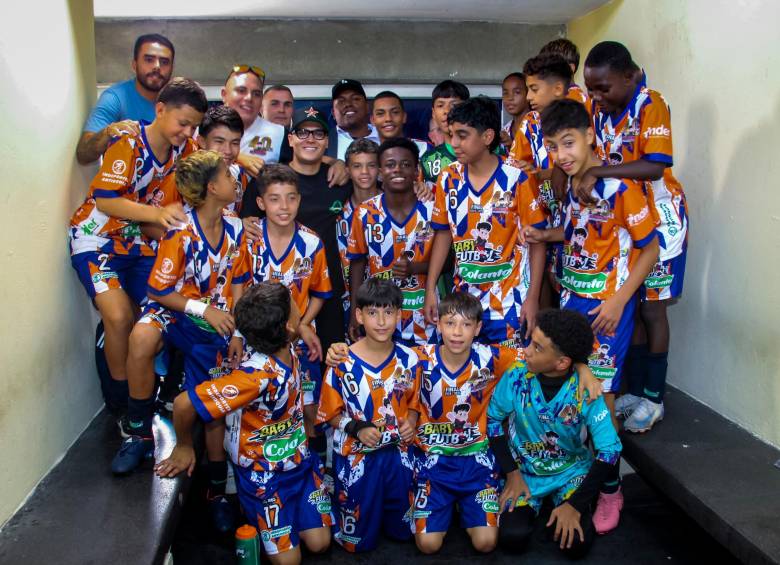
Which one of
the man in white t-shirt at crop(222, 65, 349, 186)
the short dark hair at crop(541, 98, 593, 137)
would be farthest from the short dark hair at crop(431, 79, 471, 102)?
the short dark hair at crop(541, 98, 593, 137)

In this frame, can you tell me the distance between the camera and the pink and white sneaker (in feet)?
11.4

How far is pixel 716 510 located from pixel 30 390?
107 inches

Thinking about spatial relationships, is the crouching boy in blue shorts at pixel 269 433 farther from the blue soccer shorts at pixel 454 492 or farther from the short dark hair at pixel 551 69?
the short dark hair at pixel 551 69

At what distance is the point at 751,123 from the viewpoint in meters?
3.57

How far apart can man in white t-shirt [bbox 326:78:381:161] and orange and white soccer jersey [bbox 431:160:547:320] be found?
1058mm

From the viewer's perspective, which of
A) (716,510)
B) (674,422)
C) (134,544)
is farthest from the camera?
(674,422)

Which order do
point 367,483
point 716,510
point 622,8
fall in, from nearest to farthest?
point 716,510
point 367,483
point 622,8

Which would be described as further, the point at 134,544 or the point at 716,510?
the point at 716,510

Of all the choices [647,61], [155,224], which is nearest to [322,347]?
[155,224]

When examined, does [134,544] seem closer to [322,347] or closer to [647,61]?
[322,347]

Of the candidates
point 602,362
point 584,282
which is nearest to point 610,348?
point 602,362

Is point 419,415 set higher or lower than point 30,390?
lower

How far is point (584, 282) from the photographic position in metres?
3.49

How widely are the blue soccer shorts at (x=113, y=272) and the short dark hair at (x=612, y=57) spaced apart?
7.50ft
